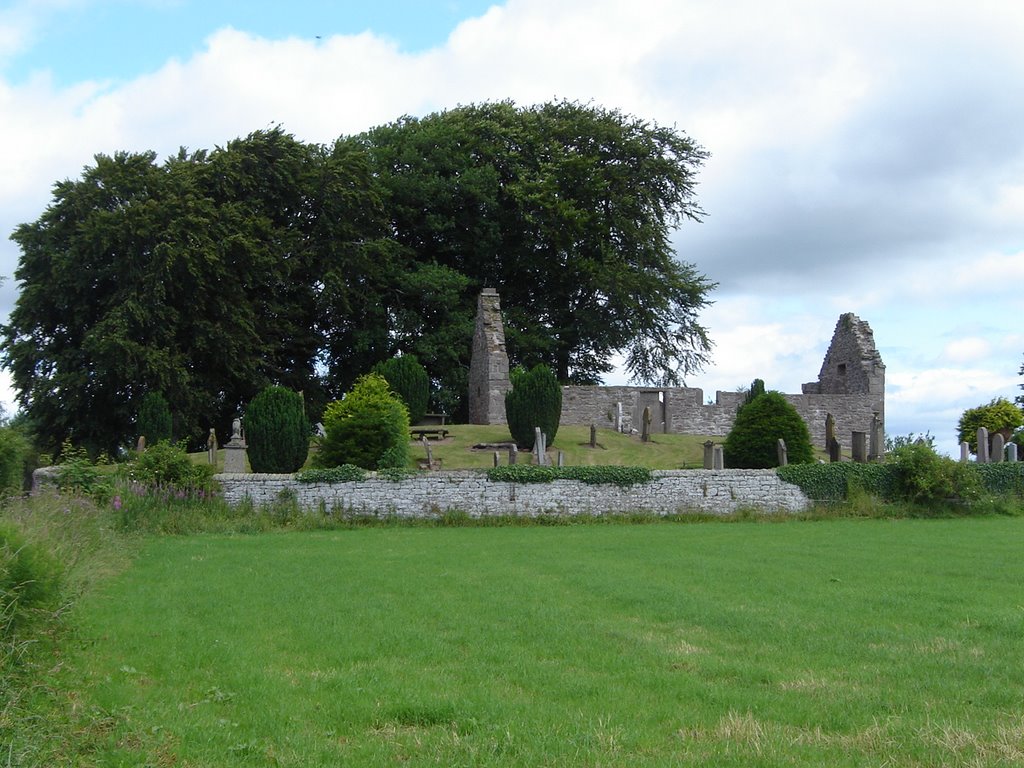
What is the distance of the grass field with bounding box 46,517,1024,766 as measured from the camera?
5137mm

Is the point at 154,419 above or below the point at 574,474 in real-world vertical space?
above

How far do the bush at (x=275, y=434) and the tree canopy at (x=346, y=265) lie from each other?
214 inches

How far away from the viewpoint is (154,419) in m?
27.7

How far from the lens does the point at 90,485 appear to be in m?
19.3

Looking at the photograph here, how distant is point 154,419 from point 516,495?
12.2 metres

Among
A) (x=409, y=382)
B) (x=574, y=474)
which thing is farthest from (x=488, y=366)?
(x=574, y=474)

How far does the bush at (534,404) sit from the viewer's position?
27.1 m

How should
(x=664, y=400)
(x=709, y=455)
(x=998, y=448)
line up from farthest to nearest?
(x=664, y=400) → (x=998, y=448) → (x=709, y=455)

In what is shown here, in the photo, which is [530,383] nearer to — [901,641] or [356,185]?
[356,185]

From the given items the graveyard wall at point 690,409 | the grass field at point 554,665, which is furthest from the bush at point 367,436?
the graveyard wall at point 690,409

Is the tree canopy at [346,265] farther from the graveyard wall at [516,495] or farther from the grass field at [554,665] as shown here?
the grass field at [554,665]

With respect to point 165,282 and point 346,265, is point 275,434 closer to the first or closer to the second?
point 165,282

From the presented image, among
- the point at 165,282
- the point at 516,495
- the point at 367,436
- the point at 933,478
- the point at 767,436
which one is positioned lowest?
the point at 516,495

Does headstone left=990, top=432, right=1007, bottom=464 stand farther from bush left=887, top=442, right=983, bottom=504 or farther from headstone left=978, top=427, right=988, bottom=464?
bush left=887, top=442, right=983, bottom=504
